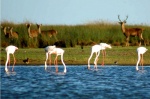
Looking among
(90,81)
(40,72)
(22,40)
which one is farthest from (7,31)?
(90,81)

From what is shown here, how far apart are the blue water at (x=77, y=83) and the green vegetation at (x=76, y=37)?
8.30 meters

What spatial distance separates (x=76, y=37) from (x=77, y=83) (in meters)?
15.5

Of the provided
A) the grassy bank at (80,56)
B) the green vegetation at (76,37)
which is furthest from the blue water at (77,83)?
the green vegetation at (76,37)

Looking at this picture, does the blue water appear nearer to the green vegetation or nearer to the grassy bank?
the grassy bank

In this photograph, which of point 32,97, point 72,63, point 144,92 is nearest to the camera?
point 32,97

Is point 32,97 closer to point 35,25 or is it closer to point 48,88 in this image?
point 48,88

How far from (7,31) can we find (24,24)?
129 inches

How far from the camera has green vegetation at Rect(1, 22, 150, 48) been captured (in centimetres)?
3244

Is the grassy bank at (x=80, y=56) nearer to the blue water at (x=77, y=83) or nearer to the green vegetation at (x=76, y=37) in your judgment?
the blue water at (x=77, y=83)

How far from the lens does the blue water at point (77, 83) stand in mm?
15609

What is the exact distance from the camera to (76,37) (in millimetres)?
33906

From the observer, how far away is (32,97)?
15.1 metres

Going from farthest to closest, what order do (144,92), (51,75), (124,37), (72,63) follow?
(124,37), (72,63), (51,75), (144,92)

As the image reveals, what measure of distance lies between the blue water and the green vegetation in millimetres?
8298
